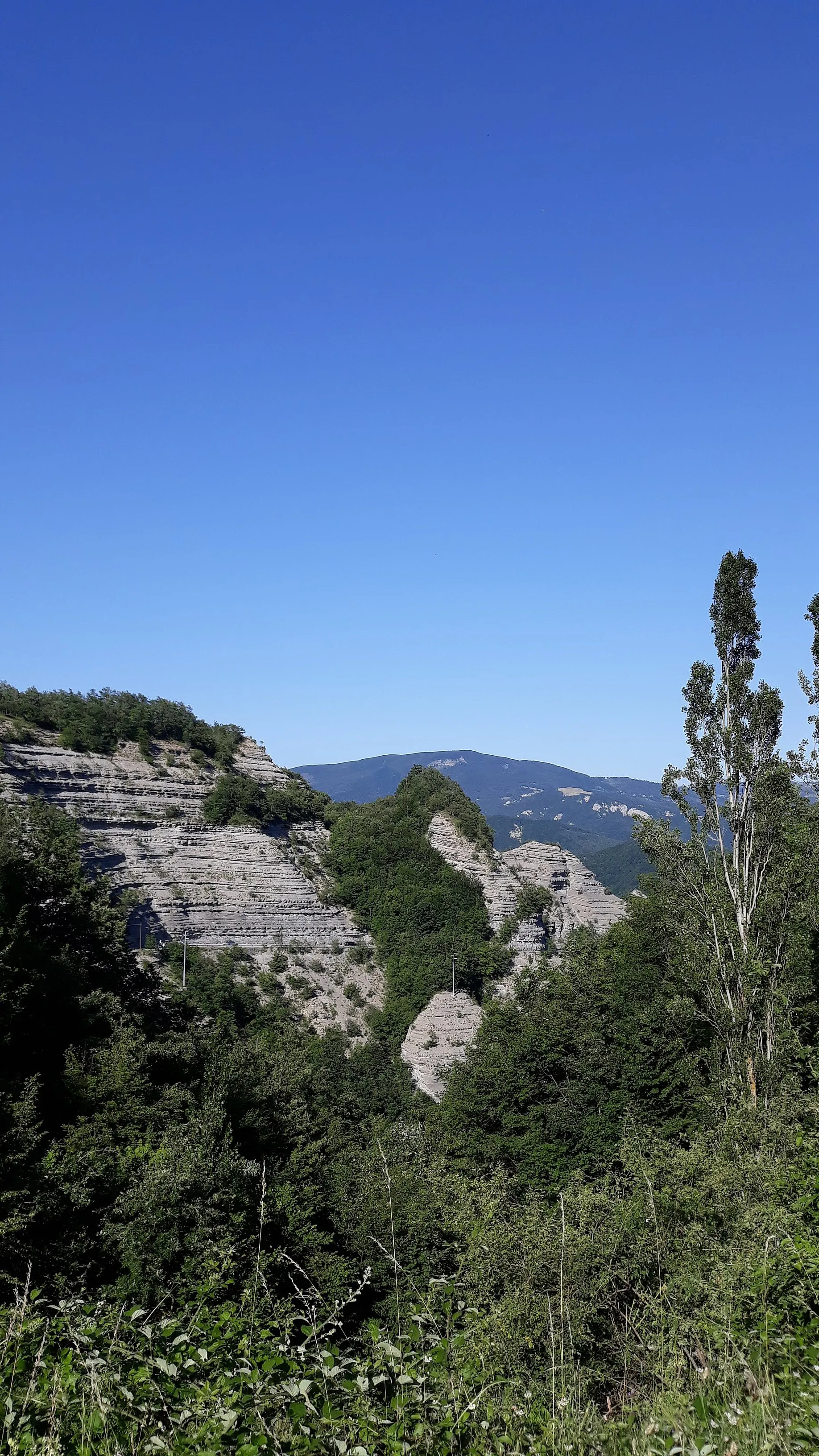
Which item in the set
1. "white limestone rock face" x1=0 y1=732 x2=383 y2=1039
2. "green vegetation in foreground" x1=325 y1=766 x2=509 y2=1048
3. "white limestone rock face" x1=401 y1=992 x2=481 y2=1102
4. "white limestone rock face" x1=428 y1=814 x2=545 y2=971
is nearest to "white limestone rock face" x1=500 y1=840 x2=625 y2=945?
"white limestone rock face" x1=428 y1=814 x2=545 y2=971

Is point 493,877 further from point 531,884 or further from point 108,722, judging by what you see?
point 108,722

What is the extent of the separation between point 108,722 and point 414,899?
902 inches

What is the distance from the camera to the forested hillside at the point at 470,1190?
3.83 metres

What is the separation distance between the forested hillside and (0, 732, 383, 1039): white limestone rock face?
441 inches

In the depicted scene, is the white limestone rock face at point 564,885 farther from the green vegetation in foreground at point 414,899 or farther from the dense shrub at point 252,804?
the dense shrub at point 252,804

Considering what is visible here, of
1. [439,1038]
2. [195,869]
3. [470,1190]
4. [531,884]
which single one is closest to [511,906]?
[531,884]

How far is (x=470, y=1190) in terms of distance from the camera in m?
19.3

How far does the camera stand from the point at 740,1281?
8438mm

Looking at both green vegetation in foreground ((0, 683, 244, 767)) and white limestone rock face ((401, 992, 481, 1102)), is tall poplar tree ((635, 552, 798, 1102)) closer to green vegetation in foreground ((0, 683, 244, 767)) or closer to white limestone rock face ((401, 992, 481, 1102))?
white limestone rock face ((401, 992, 481, 1102))

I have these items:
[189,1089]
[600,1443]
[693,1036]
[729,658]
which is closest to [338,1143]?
[189,1089]

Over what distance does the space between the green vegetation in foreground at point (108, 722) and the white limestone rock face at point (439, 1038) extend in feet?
76.0

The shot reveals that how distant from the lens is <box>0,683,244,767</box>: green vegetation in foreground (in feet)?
172

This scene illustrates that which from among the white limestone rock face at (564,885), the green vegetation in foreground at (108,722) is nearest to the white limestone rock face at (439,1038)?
the white limestone rock face at (564,885)

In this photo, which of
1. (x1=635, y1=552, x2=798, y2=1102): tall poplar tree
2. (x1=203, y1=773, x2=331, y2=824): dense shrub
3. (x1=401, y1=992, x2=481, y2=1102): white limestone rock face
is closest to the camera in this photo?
(x1=635, y1=552, x2=798, y2=1102): tall poplar tree
